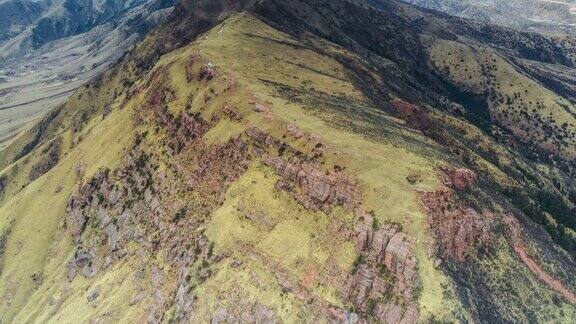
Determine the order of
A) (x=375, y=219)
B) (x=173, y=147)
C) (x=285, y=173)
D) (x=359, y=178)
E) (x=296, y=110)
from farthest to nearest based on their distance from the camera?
(x=173, y=147) < (x=296, y=110) < (x=285, y=173) < (x=359, y=178) < (x=375, y=219)

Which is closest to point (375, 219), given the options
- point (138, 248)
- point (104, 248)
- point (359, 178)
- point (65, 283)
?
point (359, 178)

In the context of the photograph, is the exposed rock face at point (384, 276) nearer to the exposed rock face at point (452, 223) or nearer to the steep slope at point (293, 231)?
the steep slope at point (293, 231)

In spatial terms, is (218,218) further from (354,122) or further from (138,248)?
(354,122)

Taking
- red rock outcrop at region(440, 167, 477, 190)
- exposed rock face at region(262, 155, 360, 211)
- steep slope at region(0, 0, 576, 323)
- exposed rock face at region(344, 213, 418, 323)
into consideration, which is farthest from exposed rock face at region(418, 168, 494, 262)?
exposed rock face at region(262, 155, 360, 211)

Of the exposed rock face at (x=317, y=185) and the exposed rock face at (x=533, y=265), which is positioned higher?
the exposed rock face at (x=317, y=185)

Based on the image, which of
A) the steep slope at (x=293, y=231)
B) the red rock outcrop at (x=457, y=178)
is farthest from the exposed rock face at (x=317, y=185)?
the red rock outcrop at (x=457, y=178)
